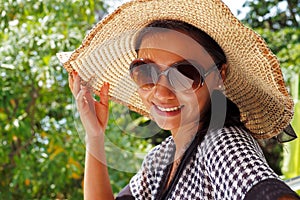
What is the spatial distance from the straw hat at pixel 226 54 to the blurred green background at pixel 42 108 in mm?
1011

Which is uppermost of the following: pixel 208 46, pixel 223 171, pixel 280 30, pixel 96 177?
pixel 208 46

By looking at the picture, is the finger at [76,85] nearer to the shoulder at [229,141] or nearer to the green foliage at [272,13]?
the shoulder at [229,141]

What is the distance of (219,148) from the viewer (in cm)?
107

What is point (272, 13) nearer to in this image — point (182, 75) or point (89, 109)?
point (89, 109)

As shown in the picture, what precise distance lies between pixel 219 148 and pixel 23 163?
186 centimetres

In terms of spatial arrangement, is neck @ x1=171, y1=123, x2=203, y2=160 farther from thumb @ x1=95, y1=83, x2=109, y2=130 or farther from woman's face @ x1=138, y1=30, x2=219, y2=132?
thumb @ x1=95, y1=83, x2=109, y2=130

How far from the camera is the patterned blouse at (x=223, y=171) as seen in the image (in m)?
0.94

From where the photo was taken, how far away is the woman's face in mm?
1212

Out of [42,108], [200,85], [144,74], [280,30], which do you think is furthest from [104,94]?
[280,30]

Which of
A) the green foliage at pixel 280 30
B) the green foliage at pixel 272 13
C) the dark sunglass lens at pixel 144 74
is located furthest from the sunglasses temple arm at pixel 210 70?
the green foliage at pixel 272 13

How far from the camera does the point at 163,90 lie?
1.23 metres

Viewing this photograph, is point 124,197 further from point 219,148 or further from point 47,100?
point 47,100

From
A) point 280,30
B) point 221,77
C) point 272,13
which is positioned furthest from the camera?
point 272,13

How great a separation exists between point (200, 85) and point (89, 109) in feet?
1.35
